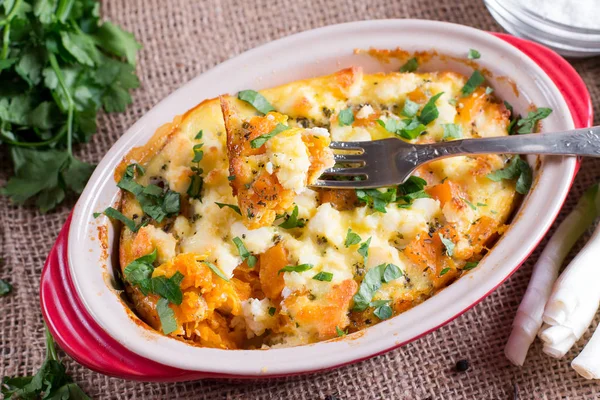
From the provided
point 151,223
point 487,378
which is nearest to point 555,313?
point 487,378

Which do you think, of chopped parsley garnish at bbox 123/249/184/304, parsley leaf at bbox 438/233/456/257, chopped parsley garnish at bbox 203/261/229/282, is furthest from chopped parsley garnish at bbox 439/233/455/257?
chopped parsley garnish at bbox 123/249/184/304

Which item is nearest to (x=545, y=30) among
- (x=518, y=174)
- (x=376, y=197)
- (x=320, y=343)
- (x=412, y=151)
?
(x=518, y=174)

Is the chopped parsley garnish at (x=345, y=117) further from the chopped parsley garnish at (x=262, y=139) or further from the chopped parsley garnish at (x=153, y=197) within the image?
the chopped parsley garnish at (x=153, y=197)

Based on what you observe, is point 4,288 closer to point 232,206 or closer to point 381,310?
point 232,206

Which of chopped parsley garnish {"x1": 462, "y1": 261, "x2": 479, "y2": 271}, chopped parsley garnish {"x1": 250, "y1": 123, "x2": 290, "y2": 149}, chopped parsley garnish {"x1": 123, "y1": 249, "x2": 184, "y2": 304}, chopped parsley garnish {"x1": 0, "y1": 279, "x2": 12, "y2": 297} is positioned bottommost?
chopped parsley garnish {"x1": 0, "y1": 279, "x2": 12, "y2": 297}

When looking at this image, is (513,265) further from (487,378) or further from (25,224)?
(25,224)

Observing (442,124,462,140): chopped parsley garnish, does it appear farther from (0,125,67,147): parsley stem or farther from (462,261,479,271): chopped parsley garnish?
(0,125,67,147): parsley stem

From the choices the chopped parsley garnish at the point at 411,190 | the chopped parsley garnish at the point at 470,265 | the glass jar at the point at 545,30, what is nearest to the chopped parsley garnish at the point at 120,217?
the chopped parsley garnish at the point at 411,190
